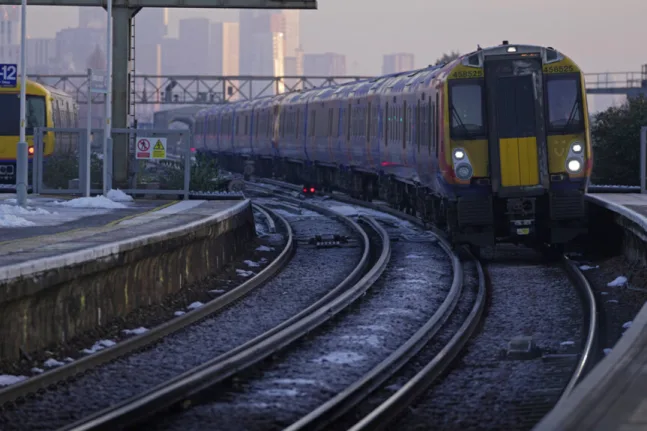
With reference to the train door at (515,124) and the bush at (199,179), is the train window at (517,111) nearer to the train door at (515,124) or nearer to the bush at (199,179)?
the train door at (515,124)

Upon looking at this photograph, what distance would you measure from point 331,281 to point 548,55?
5112 mm

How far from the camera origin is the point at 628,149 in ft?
110

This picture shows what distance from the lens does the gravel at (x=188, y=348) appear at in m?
9.80

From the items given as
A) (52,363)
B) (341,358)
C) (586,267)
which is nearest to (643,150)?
(586,267)

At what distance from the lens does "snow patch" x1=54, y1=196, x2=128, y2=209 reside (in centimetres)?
2478

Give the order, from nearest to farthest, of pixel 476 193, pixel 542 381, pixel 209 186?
pixel 542 381
pixel 476 193
pixel 209 186

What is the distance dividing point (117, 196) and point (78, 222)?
6.45 metres

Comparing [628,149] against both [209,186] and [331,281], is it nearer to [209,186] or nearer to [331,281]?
[209,186]

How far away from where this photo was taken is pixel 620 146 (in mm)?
33562

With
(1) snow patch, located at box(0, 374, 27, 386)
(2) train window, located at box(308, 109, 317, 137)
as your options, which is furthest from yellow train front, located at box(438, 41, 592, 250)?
(2) train window, located at box(308, 109, 317, 137)

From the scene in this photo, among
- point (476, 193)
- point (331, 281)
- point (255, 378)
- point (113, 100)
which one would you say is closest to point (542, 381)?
point (255, 378)

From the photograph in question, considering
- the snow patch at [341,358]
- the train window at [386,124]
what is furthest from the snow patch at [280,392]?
the train window at [386,124]

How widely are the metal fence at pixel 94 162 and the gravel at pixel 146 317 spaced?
3286 mm

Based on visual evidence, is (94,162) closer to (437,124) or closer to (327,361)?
(437,124)
